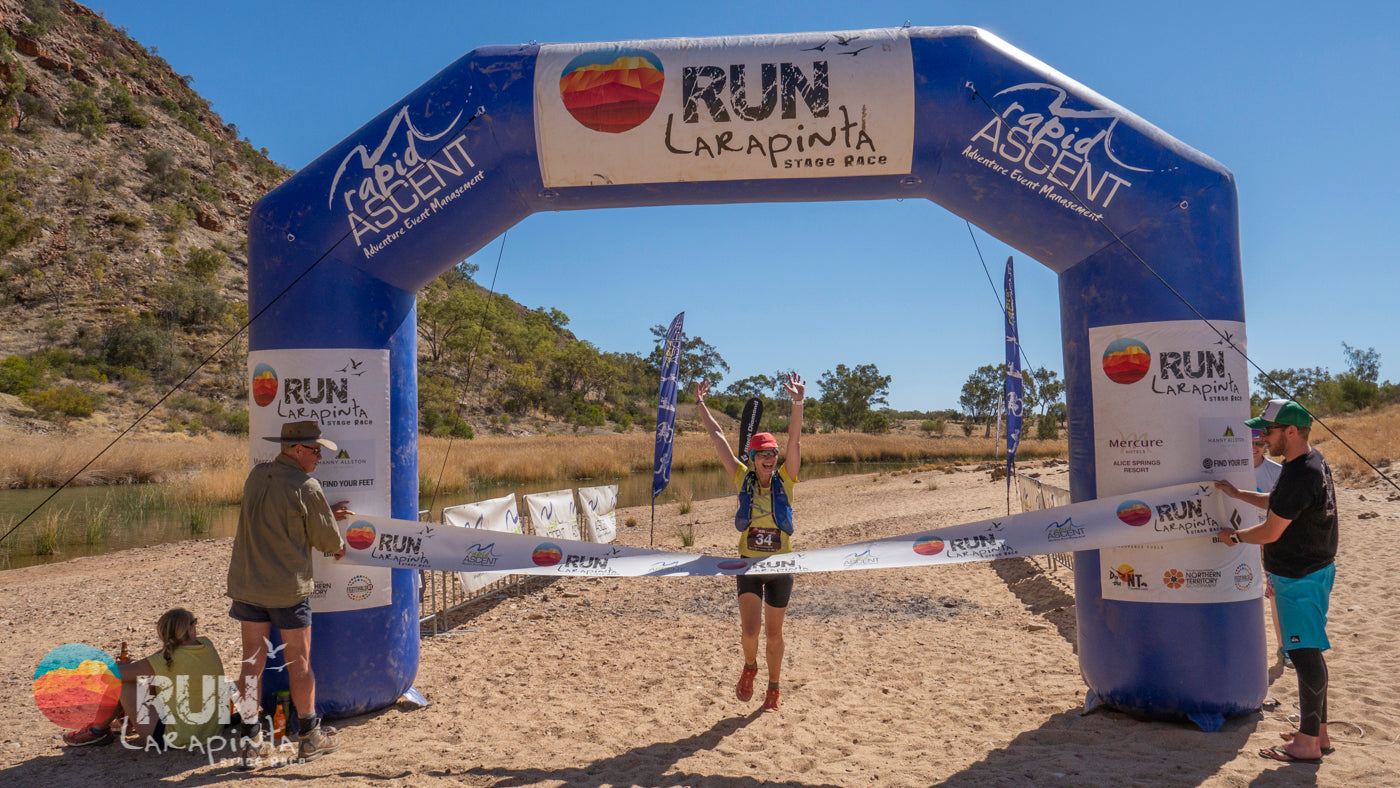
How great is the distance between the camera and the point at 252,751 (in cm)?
392

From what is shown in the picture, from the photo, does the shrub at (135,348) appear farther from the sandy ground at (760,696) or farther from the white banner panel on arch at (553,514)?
the white banner panel on arch at (553,514)

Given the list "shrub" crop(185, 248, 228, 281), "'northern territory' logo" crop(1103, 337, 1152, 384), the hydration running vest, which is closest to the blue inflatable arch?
"'northern territory' logo" crop(1103, 337, 1152, 384)

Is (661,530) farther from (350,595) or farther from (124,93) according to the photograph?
(124,93)

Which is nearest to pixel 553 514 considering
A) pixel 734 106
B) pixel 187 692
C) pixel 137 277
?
pixel 187 692

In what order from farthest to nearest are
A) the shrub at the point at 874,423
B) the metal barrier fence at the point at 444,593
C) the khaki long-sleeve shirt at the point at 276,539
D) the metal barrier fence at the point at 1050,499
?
1. the shrub at the point at 874,423
2. the metal barrier fence at the point at 1050,499
3. the metal barrier fence at the point at 444,593
4. the khaki long-sleeve shirt at the point at 276,539

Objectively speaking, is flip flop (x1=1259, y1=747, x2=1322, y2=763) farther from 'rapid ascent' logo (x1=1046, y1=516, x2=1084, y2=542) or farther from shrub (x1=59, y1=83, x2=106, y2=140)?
shrub (x1=59, y1=83, x2=106, y2=140)

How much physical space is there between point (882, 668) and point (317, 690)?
3971mm

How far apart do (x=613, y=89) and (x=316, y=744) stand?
13.8 feet

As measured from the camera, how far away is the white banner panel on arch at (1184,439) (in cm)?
422

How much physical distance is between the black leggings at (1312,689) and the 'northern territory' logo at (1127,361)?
5.30 feet

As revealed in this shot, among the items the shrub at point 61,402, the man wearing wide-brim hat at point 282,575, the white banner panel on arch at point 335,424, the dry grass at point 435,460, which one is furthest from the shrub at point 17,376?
the man wearing wide-brim hat at point 282,575

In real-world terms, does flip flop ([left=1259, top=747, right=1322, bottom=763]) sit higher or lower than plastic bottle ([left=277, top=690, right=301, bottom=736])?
lower

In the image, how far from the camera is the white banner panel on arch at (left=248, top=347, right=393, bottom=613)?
180 inches

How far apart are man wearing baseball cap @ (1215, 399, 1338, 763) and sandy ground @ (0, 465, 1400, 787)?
0.67 feet
